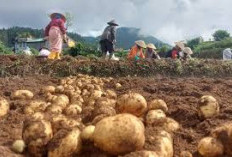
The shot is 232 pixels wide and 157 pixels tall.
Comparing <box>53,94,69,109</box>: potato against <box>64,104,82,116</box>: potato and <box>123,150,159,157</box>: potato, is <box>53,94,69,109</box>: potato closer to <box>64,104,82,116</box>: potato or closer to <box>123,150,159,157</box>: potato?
<box>64,104,82,116</box>: potato

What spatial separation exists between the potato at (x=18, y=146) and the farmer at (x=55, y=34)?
9.70 metres

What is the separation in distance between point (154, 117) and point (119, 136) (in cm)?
109

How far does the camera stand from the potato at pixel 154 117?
4.17m

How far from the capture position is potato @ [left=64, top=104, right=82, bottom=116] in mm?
4803

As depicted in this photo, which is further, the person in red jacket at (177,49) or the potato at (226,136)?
the person in red jacket at (177,49)

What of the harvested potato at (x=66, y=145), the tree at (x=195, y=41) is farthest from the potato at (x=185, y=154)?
the tree at (x=195, y=41)

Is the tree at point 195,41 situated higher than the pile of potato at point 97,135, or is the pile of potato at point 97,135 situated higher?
the tree at point 195,41

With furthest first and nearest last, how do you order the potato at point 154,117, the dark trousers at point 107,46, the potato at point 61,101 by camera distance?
the dark trousers at point 107,46 < the potato at point 61,101 < the potato at point 154,117

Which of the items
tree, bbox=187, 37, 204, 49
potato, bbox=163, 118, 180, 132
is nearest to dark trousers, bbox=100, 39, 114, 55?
potato, bbox=163, 118, 180, 132

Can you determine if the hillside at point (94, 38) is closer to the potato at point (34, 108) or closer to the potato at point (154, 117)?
the potato at point (34, 108)

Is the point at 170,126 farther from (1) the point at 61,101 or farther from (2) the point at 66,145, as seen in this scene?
(1) the point at 61,101

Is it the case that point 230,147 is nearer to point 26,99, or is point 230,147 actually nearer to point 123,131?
point 123,131

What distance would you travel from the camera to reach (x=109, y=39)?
15711mm

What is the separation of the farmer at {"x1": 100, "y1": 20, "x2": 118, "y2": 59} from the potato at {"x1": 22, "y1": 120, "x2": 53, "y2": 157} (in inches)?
479
